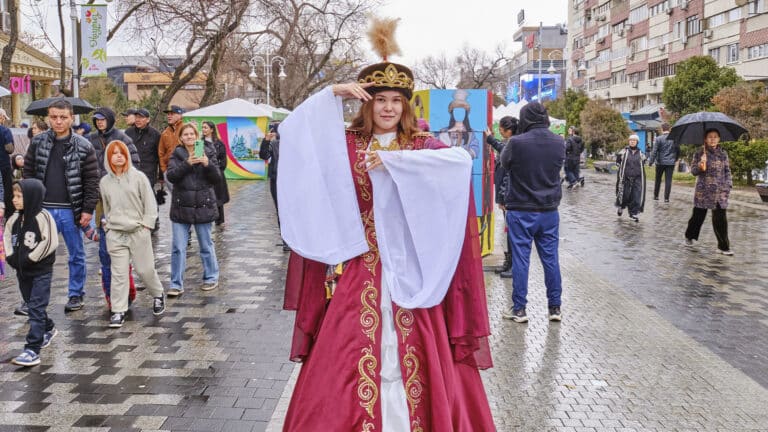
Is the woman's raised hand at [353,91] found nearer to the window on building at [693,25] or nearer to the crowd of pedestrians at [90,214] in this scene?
the crowd of pedestrians at [90,214]

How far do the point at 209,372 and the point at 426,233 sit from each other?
8.69 feet

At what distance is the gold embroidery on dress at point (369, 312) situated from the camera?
343 cm

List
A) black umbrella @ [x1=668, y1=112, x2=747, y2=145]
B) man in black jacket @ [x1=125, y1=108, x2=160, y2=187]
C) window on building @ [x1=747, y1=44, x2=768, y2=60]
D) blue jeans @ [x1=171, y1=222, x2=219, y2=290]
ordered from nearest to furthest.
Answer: blue jeans @ [x1=171, y1=222, x2=219, y2=290]
man in black jacket @ [x1=125, y1=108, x2=160, y2=187]
black umbrella @ [x1=668, y1=112, x2=747, y2=145]
window on building @ [x1=747, y1=44, x2=768, y2=60]

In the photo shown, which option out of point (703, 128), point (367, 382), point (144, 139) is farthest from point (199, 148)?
point (703, 128)

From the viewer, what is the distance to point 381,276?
347 centimetres

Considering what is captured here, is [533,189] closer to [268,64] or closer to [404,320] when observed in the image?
[404,320]

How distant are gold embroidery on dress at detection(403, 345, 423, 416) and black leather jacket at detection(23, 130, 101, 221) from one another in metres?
4.50

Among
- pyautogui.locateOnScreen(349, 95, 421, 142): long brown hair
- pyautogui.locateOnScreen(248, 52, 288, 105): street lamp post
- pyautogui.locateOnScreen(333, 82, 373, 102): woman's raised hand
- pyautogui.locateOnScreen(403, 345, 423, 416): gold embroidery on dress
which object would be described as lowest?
pyautogui.locateOnScreen(403, 345, 423, 416): gold embroidery on dress

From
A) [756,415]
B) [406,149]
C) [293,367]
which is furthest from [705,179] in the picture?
[406,149]

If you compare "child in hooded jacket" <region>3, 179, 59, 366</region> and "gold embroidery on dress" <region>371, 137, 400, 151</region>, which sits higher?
"gold embroidery on dress" <region>371, 137, 400, 151</region>

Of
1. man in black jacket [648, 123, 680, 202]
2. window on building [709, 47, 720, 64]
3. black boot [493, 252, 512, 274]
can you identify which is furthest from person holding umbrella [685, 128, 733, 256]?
window on building [709, 47, 720, 64]

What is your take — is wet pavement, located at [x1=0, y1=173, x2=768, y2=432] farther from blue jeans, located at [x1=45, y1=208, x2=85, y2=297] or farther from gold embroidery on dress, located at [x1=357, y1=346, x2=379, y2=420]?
gold embroidery on dress, located at [x1=357, y1=346, x2=379, y2=420]

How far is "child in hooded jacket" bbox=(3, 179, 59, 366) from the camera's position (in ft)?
18.4

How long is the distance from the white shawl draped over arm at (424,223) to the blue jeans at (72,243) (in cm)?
446
